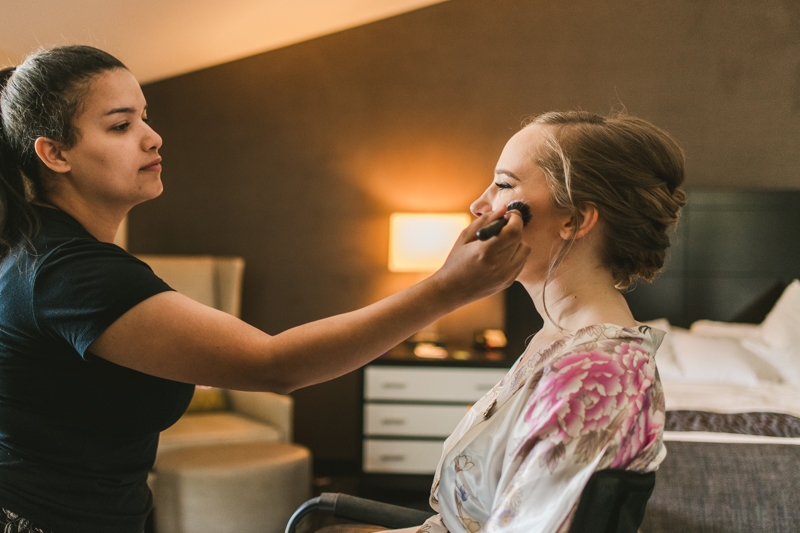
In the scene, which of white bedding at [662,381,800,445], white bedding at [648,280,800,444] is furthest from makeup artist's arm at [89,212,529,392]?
white bedding at [648,280,800,444]

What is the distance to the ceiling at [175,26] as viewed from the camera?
230 cm

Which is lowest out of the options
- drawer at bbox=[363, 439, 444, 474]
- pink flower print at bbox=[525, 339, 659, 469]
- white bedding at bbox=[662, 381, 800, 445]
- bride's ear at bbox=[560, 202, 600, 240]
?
drawer at bbox=[363, 439, 444, 474]

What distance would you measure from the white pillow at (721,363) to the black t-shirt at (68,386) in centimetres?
261

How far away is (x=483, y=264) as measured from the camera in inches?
31.3

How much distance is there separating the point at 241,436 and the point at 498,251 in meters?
2.35

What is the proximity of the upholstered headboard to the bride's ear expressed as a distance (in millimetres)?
2443

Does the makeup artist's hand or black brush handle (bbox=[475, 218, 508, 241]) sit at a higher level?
black brush handle (bbox=[475, 218, 508, 241])

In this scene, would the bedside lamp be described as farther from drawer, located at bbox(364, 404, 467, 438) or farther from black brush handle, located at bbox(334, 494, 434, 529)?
black brush handle, located at bbox(334, 494, 434, 529)

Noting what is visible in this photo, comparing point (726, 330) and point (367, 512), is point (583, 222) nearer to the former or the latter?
point (367, 512)

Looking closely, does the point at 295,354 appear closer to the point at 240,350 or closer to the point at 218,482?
the point at 240,350

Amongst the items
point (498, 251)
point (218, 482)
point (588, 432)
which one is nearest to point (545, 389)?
point (588, 432)

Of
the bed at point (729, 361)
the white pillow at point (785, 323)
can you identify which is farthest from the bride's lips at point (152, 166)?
the white pillow at point (785, 323)

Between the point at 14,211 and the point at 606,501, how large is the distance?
0.95 m

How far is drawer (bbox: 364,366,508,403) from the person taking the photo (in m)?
3.12
